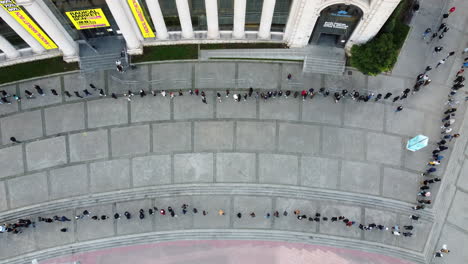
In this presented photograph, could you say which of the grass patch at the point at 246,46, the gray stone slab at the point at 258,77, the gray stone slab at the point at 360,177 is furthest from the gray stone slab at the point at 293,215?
the grass patch at the point at 246,46

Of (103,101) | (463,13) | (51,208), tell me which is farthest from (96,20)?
(463,13)

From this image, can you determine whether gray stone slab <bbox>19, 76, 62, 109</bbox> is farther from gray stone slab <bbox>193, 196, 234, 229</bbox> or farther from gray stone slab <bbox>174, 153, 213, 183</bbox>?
gray stone slab <bbox>193, 196, 234, 229</bbox>

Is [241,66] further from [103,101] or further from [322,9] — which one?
[103,101]

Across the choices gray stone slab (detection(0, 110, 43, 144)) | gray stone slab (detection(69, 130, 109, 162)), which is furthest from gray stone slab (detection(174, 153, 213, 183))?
gray stone slab (detection(0, 110, 43, 144))

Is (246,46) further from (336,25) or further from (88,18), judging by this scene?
(88,18)

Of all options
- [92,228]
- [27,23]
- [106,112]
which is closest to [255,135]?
[106,112]

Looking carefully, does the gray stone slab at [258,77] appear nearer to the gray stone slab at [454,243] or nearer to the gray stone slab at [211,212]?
the gray stone slab at [211,212]
